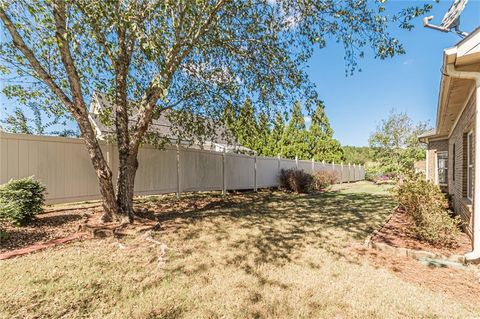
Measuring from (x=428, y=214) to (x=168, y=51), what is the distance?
→ 5.82 meters

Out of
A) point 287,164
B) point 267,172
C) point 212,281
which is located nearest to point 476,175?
point 212,281

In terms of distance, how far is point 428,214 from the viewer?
4.69 m

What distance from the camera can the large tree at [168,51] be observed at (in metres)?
4.36

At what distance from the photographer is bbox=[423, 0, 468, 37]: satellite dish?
4.70 metres

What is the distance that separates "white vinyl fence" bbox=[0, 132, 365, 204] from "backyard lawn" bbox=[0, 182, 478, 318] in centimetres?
328

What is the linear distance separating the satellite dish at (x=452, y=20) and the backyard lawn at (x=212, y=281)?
176 inches

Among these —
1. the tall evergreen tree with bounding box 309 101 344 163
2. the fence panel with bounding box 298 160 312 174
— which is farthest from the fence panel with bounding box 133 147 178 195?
the tall evergreen tree with bounding box 309 101 344 163

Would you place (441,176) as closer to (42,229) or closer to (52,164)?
(42,229)

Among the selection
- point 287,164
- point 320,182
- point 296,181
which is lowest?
point 320,182

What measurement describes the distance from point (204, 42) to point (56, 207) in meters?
5.94

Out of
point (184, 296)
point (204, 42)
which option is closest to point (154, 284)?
point (184, 296)


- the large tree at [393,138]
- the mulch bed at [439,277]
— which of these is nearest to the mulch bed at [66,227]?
the mulch bed at [439,277]

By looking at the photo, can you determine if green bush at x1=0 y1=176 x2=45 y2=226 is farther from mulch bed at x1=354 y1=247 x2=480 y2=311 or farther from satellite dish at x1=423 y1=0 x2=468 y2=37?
satellite dish at x1=423 y1=0 x2=468 y2=37

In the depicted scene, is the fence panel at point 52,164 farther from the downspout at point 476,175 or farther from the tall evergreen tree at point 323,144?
the tall evergreen tree at point 323,144
